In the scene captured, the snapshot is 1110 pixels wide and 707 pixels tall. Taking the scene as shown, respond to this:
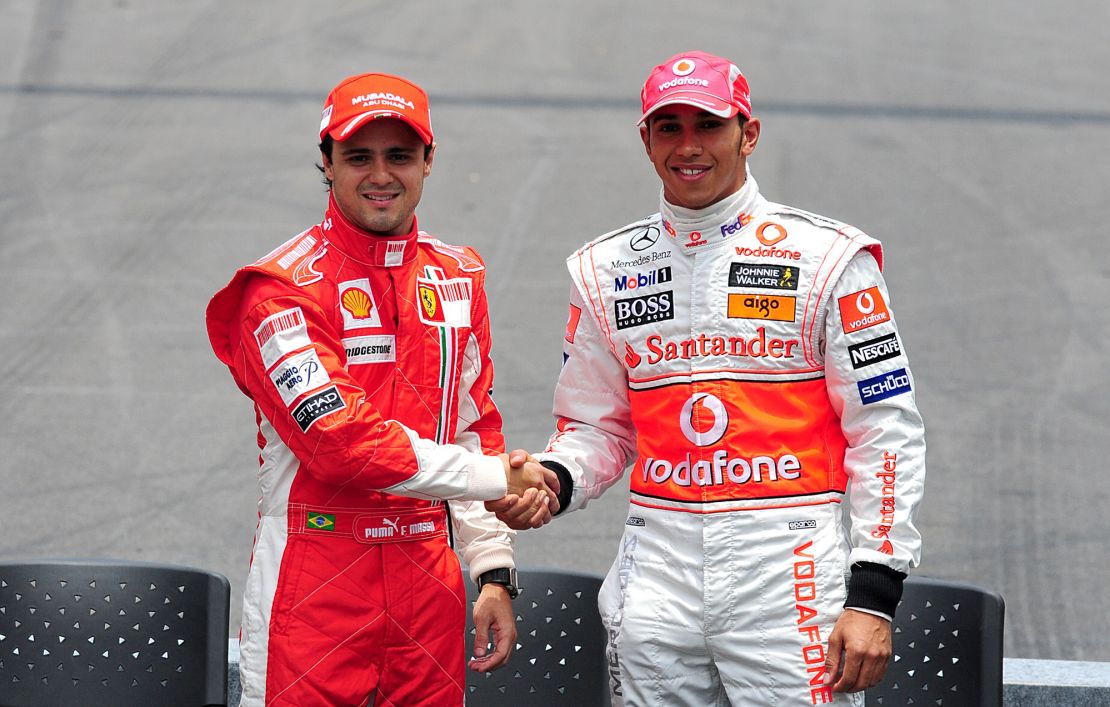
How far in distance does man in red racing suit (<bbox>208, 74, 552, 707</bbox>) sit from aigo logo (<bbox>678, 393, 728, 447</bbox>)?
0.40m

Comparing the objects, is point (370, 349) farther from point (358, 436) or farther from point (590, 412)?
point (590, 412)

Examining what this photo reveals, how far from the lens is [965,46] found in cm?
1018

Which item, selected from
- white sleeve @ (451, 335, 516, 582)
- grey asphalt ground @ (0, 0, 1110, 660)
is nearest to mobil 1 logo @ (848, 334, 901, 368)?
white sleeve @ (451, 335, 516, 582)

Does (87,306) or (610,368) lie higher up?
(87,306)

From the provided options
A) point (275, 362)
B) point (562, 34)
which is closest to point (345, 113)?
point (275, 362)

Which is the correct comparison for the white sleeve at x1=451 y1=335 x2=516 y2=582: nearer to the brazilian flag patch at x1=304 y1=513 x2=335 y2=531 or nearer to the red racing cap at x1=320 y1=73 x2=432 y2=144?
the brazilian flag patch at x1=304 y1=513 x2=335 y2=531

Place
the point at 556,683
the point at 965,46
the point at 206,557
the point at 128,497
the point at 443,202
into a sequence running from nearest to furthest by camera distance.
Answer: the point at 556,683 < the point at 206,557 < the point at 128,497 < the point at 443,202 < the point at 965,46

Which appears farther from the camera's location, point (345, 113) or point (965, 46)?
point (965, 46)

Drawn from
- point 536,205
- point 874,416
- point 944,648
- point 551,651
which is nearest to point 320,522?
point 551,651

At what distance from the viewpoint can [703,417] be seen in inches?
111

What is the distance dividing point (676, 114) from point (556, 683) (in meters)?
1.60

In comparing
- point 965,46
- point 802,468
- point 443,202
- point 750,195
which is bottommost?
point 802,468

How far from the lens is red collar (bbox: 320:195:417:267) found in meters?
2.83

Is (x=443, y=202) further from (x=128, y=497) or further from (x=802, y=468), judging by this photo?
(x=802, y=468)
